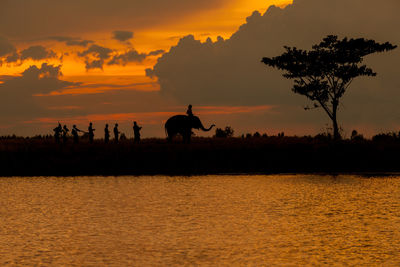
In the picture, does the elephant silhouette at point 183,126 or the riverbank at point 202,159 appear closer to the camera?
the riverbank at point 202,159

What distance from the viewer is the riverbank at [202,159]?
45.9m

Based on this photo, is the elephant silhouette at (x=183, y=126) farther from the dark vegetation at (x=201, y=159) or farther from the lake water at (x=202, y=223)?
the lake water at (x=202, y=223)

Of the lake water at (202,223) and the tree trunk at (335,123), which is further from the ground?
the tree trunk at (335,123)

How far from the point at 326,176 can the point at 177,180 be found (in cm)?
895

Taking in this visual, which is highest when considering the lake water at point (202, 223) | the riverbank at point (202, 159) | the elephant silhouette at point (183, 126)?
the elephant silhouette at point (183, 126)

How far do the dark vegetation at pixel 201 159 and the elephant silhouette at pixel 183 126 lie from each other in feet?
14.8

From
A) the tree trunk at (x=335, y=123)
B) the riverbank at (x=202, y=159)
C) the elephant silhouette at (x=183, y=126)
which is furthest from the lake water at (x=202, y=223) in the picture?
the tree trunk at (x=335, y=123)

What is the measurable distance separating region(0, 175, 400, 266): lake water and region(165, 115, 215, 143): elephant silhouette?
53.4 feet

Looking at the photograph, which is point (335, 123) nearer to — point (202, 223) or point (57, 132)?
point (57, 132)

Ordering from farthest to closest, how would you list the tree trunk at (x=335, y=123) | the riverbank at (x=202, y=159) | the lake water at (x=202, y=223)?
the tree trunk at (x=335, y=123)
the riverbank at (x=202, y=159)
the lake water at (x=202, y=223)

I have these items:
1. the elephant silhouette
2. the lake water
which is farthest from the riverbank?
the lake water

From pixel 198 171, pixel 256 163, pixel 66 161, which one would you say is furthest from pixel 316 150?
pixel 66 161

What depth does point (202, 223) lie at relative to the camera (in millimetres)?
23016

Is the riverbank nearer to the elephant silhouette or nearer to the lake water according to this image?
the elephant silhouette
